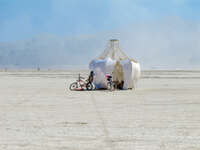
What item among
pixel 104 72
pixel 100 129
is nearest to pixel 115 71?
pixel 104 72

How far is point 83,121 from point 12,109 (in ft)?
14.2

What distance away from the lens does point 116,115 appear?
1380 cm

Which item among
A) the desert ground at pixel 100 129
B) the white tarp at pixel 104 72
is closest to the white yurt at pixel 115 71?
the white tarp at pixel 104 72

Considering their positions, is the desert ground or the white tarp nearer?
the desert ground

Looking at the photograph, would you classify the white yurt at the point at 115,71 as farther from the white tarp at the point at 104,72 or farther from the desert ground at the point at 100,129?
the desert ground at the point at 100,129

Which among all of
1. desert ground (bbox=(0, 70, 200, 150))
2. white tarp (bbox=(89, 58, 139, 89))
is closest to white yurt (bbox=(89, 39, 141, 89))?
white tarp (bbox=(89, 58, 139, 89))

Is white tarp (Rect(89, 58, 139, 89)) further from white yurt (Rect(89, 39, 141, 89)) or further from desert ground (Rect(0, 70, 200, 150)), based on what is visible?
desert ground (Rect(0, 70, 200, 150))

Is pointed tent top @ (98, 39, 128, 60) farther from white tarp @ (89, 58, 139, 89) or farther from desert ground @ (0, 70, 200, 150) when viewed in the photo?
desert ground @ (0, 70, 200, 150)

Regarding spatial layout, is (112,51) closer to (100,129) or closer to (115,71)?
(115,71)

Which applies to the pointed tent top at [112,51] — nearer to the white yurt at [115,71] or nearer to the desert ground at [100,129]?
the white yurt at [115,71]

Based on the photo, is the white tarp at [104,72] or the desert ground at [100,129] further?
the white tarp at [104,72]

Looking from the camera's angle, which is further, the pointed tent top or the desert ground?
the pointed tent top

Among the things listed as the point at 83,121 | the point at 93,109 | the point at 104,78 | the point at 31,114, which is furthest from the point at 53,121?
the point at 104,78

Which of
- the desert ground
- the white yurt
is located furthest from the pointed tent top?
the desert ground
